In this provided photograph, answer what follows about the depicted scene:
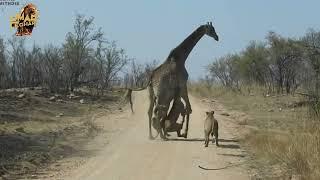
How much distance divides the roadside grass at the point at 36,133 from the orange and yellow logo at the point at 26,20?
130 inches

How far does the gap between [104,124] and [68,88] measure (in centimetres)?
2149

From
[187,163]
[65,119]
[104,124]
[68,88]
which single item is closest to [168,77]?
[187,163]

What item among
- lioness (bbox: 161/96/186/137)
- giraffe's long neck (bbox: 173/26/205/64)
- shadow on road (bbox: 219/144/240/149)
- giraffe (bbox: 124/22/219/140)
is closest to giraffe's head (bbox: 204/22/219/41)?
giraffe's long neck (bbox: 173/26/205/64)

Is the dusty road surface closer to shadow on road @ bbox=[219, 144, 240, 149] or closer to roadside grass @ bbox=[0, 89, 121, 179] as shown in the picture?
shadow on road @ bbox=[219, 144, 240, 149]

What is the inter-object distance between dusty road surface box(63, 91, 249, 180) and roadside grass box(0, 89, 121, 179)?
38.4 inches

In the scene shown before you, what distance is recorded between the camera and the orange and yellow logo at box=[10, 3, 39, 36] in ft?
66.8

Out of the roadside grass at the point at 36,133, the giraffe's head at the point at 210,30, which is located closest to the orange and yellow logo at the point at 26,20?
the roadside grass at the point at 36,133

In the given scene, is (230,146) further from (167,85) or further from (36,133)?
(36,133)

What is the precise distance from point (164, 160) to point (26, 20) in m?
10.2

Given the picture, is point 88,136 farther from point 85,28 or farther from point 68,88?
point 85,28

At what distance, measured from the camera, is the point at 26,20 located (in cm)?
2072

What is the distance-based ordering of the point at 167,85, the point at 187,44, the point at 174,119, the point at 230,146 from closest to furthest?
the point at 230,146, the point at 167,85, the point at 174,119, the point at 187,44

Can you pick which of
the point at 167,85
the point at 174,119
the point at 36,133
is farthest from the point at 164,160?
the point at 36,133

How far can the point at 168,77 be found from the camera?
16.6 metres
